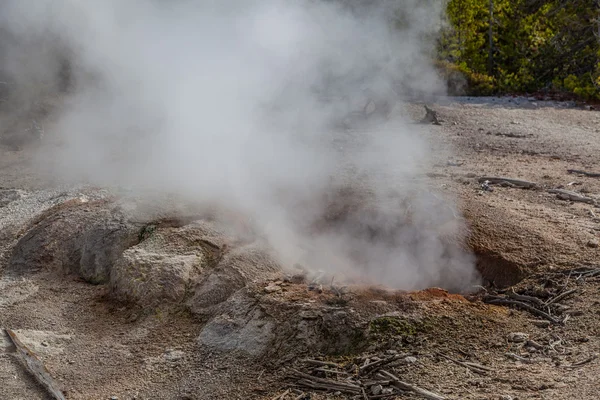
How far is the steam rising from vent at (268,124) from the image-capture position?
587 cm

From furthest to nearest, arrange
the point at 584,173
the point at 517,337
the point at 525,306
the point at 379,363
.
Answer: the point at 584,173
the point at 525,306
the point at 517,337
the point at 379,363

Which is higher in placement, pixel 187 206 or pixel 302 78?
pixel 302 78

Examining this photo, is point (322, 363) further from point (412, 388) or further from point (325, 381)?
point (412, 388)

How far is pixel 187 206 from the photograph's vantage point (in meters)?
6.22

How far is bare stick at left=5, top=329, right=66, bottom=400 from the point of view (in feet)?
14.3

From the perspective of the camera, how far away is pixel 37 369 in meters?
4.57

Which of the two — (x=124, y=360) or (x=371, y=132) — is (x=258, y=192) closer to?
(x=124, y=360)

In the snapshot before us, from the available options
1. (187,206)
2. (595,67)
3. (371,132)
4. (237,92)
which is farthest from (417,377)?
(595,67)

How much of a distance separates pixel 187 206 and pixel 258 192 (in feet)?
2.51

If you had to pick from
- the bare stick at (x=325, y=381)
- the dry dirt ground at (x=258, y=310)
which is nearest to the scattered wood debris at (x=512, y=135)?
the dry dirt ground at (x=258, y=310)

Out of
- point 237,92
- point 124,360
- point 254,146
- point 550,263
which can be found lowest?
point 124,360

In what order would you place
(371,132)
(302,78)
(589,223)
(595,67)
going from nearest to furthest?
(589,223) < (302,78) < (371,132) < (595,67)

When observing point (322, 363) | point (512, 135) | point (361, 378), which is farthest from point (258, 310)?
point (512, 135)

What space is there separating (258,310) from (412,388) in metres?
1.36
